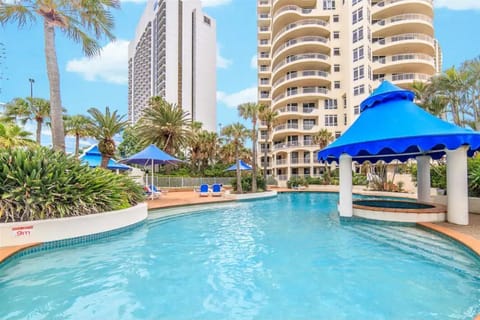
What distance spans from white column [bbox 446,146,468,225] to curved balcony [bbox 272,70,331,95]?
3069 centimetres

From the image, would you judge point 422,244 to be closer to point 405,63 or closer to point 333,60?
point 405,63

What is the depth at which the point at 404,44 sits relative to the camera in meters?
31.8

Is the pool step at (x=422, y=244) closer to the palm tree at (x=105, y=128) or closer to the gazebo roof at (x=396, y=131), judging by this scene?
the gazebo roof at (x=396, y=131)

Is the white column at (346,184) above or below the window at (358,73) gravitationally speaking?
below

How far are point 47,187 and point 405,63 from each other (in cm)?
3802

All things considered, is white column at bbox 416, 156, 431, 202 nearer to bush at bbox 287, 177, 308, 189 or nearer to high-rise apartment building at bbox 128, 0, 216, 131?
bush at bbox 287, 177, 308, 189

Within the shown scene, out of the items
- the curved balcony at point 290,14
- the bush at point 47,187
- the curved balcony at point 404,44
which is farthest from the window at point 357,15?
the bush at point 47,187

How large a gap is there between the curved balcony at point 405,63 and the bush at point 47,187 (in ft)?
119

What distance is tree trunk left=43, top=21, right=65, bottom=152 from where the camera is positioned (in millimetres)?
9094

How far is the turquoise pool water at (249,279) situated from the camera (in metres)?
3.44

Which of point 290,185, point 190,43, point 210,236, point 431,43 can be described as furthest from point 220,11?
point 210,236

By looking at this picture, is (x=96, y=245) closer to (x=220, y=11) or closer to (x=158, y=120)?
(x=158, y=120)

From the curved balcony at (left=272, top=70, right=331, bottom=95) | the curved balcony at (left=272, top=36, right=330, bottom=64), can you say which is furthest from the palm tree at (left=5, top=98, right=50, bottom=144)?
the curved balcony at (left=272, top=36, right=330, bottom=64)

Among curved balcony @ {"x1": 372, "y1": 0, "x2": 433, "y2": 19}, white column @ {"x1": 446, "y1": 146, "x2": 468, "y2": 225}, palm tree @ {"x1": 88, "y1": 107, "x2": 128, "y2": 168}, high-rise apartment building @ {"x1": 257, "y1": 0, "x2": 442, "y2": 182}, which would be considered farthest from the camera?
high-rise apartment building @ {"x1": 257, "y1": 0, "x2": 442, "y2": 182}
